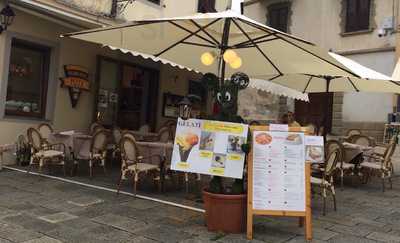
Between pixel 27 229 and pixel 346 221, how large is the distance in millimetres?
4095

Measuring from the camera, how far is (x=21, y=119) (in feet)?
31.2

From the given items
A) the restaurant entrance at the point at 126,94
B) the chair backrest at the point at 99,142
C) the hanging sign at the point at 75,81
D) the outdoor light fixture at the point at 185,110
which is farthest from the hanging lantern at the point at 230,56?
the restaurant entrance at the point at 126,94

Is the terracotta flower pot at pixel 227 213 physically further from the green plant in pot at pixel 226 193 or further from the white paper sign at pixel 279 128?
the white paper sign at pixel 279 128

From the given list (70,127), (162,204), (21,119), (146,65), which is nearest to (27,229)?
(162,204)

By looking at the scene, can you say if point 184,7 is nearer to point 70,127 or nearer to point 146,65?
point 146,65

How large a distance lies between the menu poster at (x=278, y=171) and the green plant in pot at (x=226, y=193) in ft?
0.65

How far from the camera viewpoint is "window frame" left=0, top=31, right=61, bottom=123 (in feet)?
29.7

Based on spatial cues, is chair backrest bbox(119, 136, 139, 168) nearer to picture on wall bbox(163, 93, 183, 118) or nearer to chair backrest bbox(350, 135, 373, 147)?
picture on wall bbox(163, 93, 183, 118)

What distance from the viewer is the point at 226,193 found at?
208 inches

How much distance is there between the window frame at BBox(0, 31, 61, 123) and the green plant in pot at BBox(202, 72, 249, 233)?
5.43 meters

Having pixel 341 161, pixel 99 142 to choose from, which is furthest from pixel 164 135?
pixel 341 161

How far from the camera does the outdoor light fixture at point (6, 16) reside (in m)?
8.64

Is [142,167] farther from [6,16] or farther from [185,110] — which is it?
[6,16]

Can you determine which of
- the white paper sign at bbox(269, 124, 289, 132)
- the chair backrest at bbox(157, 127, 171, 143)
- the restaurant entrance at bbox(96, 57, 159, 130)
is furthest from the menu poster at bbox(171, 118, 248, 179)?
the restaurant entrance at bbox(96, 57, 159, 130)
